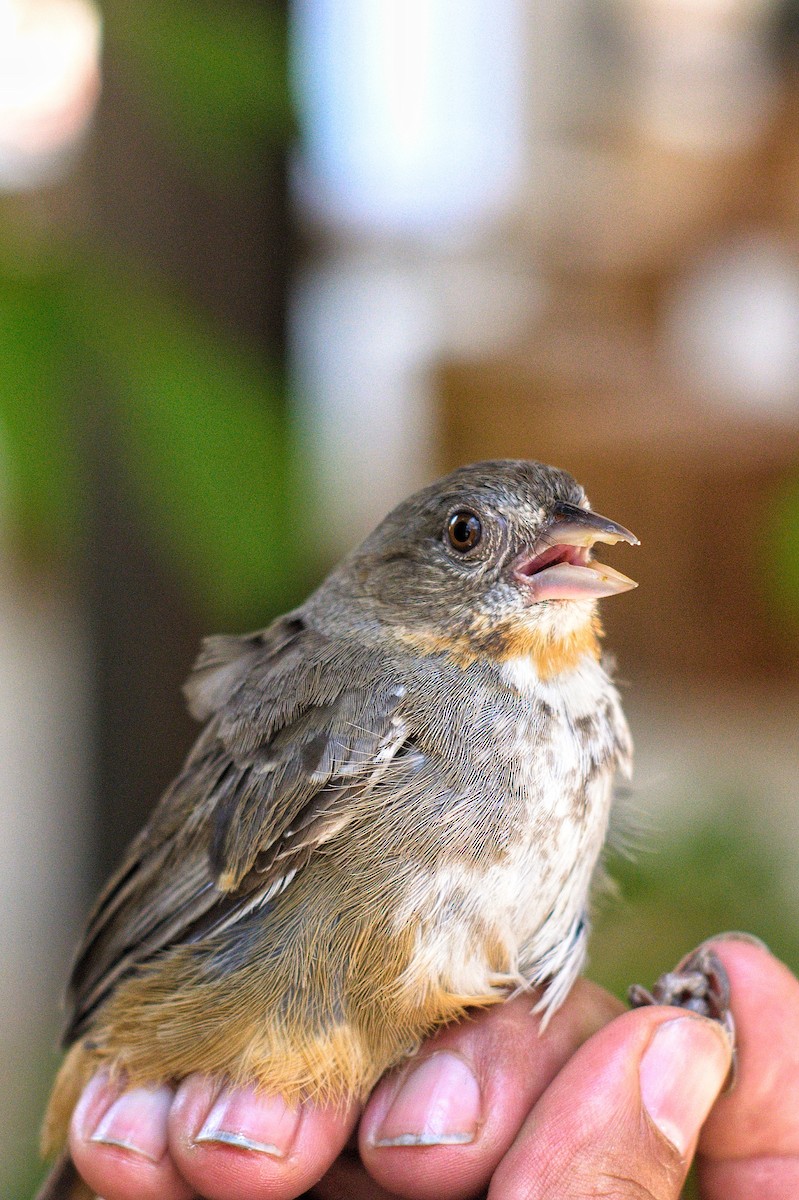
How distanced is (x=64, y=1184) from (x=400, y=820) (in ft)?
4.24

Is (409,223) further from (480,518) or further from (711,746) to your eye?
(480,518)

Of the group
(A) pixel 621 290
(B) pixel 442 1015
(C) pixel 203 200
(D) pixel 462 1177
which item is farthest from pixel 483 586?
Answer: (A) pixel 621 290

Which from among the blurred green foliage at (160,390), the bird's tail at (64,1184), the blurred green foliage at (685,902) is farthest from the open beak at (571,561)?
the bird's tail at (64,1184)

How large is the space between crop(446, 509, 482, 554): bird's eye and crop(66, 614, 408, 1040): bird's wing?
0.80 ft

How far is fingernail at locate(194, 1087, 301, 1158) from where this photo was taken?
179 cm

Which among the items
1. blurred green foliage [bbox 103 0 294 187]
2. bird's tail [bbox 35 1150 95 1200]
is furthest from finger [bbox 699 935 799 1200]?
blurred green foliage [bbox 103 0 294 187]

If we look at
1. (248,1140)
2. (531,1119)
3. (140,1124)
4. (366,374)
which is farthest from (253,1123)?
(366,374)

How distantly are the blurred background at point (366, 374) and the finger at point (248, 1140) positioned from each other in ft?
1.99

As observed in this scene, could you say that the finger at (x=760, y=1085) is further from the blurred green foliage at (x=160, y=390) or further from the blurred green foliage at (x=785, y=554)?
the blurred green foliage at (x=160, y=390)

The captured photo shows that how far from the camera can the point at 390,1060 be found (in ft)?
5.96

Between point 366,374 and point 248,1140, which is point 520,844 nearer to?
point 248,1140

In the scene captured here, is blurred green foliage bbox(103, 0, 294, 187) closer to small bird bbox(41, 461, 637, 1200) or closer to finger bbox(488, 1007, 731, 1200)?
small bird bbox(41, 461, 637, 1200)

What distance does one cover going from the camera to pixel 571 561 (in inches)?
70.2

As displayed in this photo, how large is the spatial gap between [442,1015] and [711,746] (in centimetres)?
285
